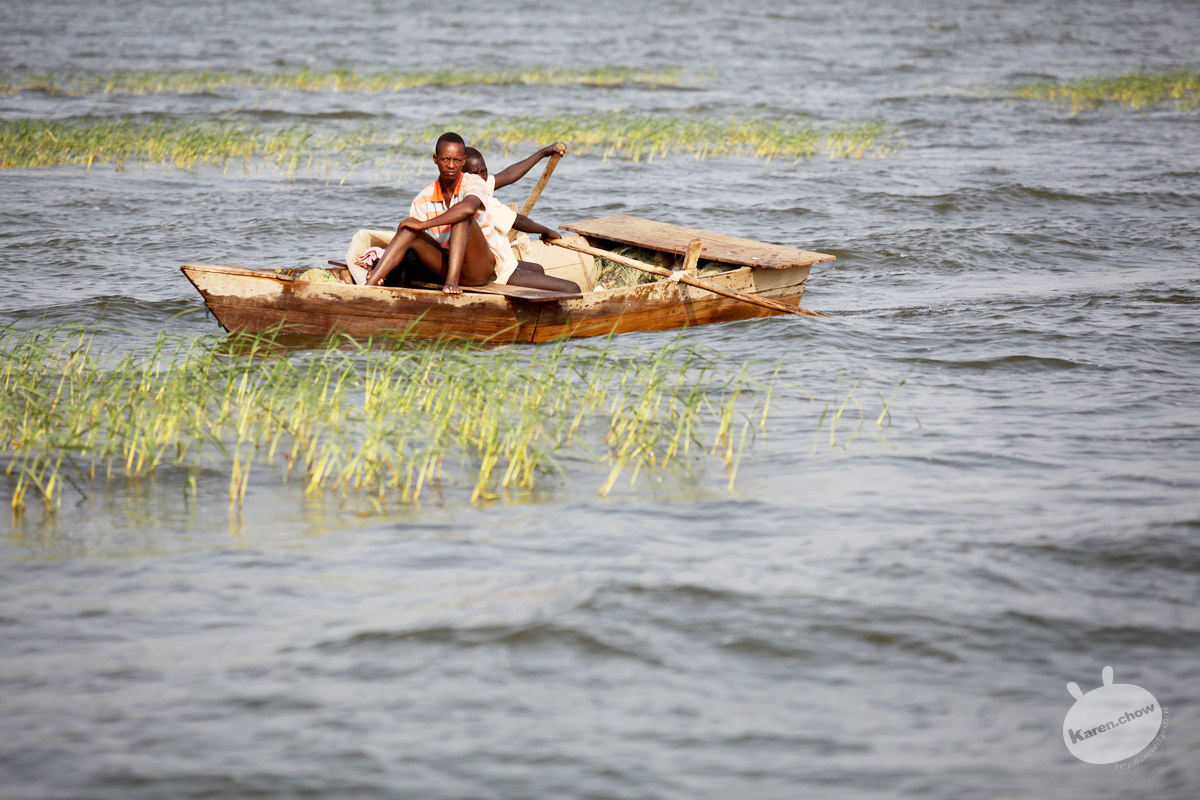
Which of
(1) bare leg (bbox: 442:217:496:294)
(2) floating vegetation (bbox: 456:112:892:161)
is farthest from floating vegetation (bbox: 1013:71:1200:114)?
(1) bare leg (bbox: 442:217:496:294)

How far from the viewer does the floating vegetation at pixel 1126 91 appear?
2149 centimetres

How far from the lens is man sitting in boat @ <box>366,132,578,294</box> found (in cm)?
728

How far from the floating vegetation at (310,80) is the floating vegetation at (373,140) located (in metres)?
4.94

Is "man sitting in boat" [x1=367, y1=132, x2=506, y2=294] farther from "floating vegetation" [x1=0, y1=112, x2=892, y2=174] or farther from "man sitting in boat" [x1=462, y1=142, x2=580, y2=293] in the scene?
"floating vegetation" [x1=0, y1=112, x2=892, y2=174]

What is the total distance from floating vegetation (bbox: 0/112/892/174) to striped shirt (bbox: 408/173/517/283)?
8491 millimetres

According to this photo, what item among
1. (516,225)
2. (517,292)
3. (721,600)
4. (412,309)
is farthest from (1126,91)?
(721,600)

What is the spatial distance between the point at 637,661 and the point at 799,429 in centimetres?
261

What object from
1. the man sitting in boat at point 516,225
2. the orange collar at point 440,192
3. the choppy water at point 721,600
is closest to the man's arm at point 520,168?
the man sitting in boat at point 516,225

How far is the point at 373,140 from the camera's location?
1788 cm

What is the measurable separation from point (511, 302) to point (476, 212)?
0.66 m

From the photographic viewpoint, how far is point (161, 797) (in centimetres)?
334

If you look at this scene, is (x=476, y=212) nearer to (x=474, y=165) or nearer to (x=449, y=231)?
(x=449, y=231)

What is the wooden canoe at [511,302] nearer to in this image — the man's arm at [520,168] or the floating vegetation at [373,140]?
the man's arm at [520,168]

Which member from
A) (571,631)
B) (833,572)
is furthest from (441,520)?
(833,572)
